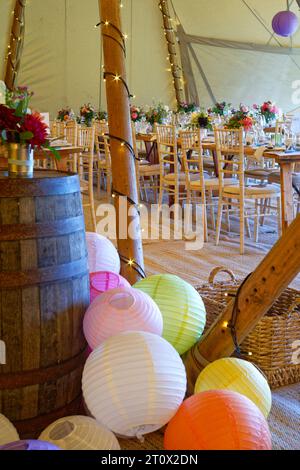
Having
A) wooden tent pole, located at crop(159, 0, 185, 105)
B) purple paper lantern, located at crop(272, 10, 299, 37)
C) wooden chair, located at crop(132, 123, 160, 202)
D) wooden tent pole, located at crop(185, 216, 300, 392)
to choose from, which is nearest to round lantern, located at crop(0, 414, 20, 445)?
wooden tent pole, located at crop(185, 216, 300, 392)

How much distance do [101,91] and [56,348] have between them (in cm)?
883

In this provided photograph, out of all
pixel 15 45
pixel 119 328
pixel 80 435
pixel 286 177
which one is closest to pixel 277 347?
pixel 119 328

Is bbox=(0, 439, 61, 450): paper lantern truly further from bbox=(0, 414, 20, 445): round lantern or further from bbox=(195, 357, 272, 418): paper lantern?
bbox=(195, 357, 272, 418): paper lantern

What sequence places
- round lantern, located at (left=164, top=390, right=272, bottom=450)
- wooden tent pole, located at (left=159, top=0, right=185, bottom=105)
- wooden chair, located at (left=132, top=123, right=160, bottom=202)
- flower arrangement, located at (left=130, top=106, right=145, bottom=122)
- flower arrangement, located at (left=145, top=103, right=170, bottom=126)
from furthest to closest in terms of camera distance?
wooden tent pole, located at (left=159, top=0, right=185, bottom=105) → flower arrangement, located at (left=130, top=106, right=145, bottom=122) → flower arrangement, located at (left=145, top=103, right=170, bottom=126) → wooden chair, located at (left=132, top=123, right=160, bottom=202) → round lantern, located at (left=164, top=390, right=272, bottom=450)

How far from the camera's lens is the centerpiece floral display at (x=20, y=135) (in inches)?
75.0

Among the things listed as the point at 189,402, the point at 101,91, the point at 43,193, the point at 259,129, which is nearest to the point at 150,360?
the point at 189,402

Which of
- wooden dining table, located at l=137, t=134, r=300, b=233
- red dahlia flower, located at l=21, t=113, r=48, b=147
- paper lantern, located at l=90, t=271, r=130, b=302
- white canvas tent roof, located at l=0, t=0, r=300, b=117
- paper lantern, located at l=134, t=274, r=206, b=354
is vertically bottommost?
paper lantern, located at l=134, t=274, r=206, b=354

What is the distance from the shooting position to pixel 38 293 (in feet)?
5.77

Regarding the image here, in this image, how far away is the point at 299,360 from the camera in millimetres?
2359

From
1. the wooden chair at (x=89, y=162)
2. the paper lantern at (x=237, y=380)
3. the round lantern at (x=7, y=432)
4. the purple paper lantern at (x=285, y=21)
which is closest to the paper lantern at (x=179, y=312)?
the paper lantern at (x=237, y=380)

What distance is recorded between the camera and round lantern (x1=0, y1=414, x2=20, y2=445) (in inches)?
64.6

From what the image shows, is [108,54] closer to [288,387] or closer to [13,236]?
[13,236]

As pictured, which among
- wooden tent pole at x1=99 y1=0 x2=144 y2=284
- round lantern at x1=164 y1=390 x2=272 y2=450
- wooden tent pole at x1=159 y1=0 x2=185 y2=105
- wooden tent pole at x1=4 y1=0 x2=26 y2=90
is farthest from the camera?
wooden tent pole at x1=159 y1=0 x2=185 y2=105

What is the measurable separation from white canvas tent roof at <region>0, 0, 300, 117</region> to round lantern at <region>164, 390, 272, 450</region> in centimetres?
890
